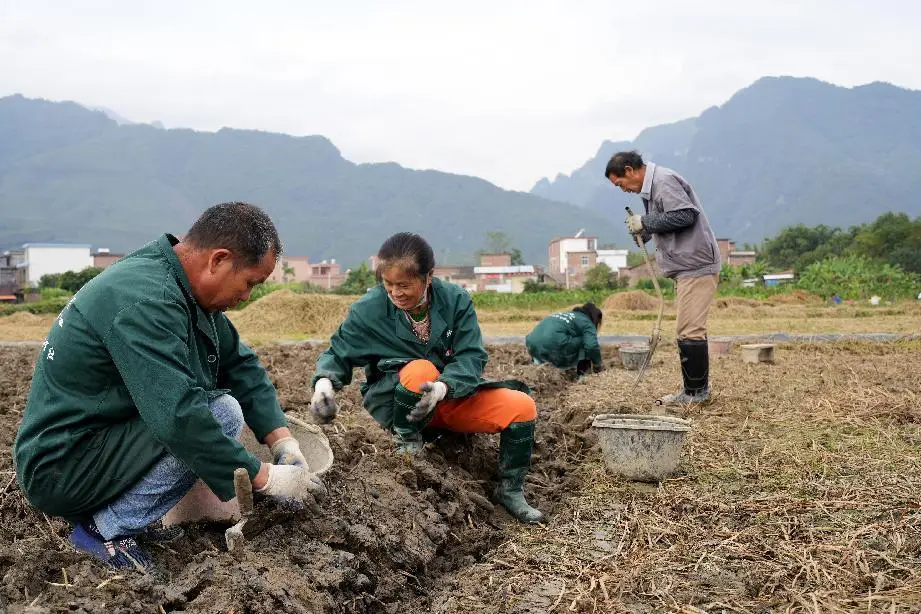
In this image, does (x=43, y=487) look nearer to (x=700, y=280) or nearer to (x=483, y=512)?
(x=483, y=512)

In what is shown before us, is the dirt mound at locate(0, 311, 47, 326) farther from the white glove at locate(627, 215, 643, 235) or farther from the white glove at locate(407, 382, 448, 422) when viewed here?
the white glove at locate(407, 382, 448, 422)

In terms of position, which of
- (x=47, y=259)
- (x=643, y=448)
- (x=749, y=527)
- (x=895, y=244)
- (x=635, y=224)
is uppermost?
(x=47, y=259)

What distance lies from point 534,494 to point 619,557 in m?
0.98

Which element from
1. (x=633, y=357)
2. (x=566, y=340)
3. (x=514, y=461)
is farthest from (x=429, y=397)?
(x=633, y=357)

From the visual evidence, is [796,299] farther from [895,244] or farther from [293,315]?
[895,244]

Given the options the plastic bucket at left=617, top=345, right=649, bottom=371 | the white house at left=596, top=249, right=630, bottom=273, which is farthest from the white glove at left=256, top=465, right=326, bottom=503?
the white house at left=596, top=249, right=630, bottom=273

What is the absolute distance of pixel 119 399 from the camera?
2.30m

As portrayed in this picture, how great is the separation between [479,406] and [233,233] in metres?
1.65

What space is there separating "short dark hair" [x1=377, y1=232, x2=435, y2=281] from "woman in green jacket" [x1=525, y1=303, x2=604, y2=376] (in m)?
4.27

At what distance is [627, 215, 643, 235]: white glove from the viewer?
236 inches

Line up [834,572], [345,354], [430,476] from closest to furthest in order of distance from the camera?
1. [834,572]
2. [430,476]
3. [345,354]

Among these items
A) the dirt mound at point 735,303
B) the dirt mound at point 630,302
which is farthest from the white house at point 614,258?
the dirt mound at point 735,303

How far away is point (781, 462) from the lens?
414cm

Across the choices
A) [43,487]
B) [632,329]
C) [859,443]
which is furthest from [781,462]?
[632,329]
